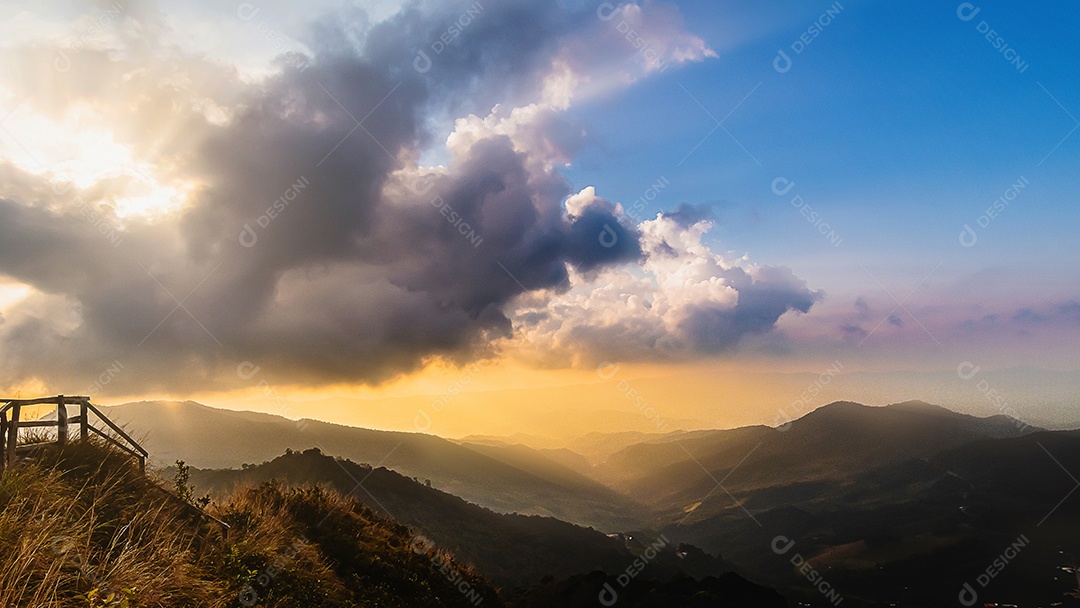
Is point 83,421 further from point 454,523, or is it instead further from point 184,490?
point 454,523

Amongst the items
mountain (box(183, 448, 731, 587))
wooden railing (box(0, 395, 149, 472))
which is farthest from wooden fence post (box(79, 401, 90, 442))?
mountain (box(183, 448, 731, 587))

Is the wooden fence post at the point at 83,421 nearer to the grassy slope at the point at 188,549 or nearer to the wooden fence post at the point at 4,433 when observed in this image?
the grassy slope at the point at 188,549

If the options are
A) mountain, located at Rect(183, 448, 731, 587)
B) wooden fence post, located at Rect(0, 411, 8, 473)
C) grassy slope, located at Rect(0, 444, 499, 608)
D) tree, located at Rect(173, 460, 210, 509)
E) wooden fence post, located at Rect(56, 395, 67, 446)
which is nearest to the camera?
grassy slope, located at Rect(0, 444, 499, 608)

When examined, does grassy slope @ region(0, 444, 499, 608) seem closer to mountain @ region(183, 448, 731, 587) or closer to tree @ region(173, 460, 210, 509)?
tree @ region(173, 460, 210, 509)

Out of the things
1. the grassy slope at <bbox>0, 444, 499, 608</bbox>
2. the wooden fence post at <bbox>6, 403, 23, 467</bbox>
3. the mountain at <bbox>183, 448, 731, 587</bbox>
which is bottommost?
the mountain at <bbox>183, 448, 731, 587</bbox>

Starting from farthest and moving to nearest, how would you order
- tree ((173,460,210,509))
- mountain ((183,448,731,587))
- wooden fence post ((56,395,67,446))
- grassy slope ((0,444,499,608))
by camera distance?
mountain ((183,448,731,587)), tree ((173,460,210,509)), wooden fence post ((56,395,67,446)), grassy slope ((0,444,499,608))

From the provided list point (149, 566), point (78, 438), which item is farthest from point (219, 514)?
point (149, 566)

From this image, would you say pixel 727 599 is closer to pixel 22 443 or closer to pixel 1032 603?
pixel 22 443
